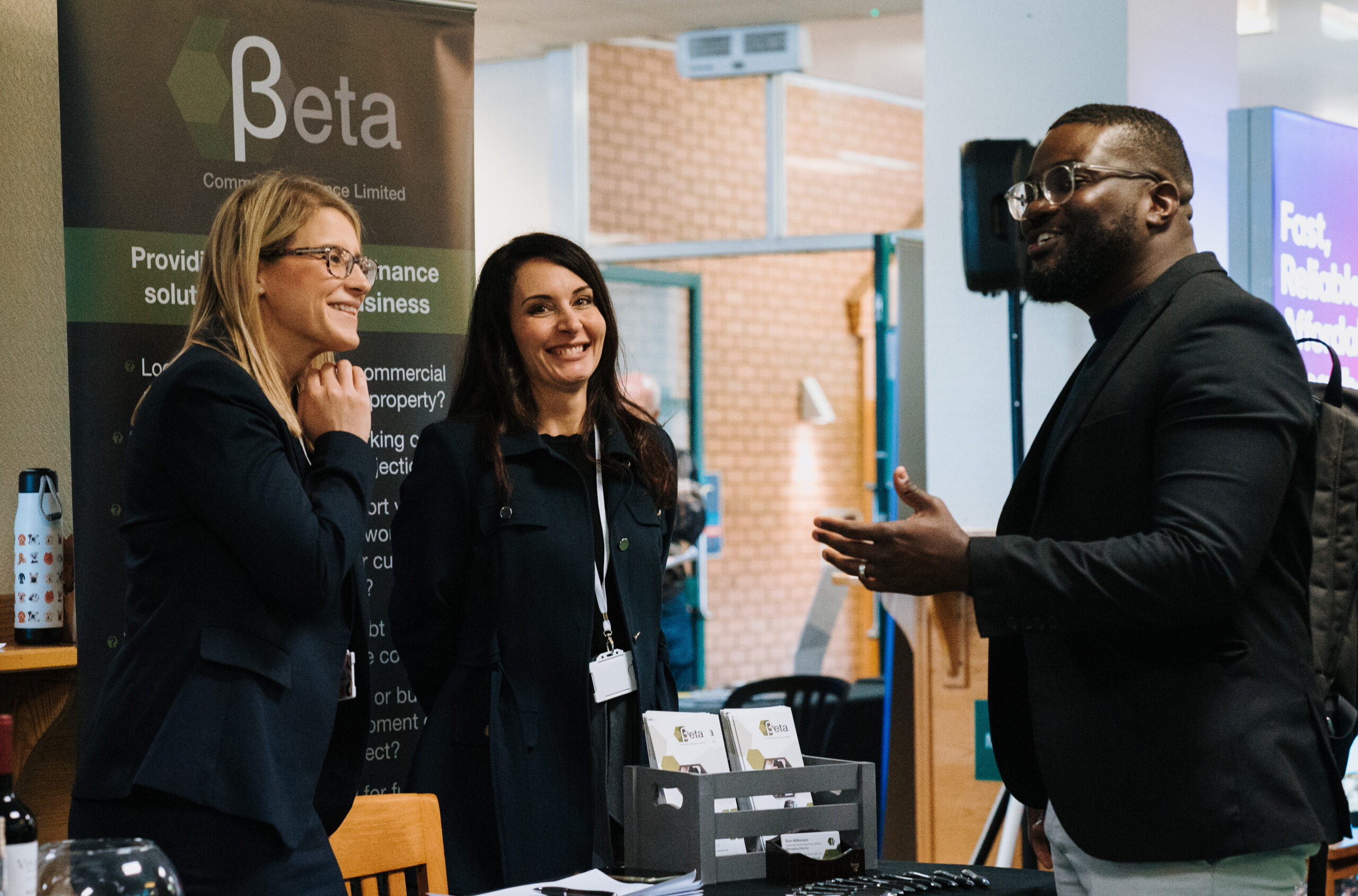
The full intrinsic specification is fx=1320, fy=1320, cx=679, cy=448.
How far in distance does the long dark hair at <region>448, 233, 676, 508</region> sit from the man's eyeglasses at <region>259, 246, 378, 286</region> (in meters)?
0.50

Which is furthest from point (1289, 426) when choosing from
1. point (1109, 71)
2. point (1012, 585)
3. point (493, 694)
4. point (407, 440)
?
point (1109, 71)

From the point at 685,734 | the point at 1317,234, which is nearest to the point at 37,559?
the point at 685,734

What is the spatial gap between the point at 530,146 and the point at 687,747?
6.45 m

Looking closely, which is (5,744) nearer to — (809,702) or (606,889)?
(606,889)

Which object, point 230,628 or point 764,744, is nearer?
point 230,628

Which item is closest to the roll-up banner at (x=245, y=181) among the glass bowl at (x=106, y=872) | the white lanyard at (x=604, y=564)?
the white lanyard at (x=604, y=564)

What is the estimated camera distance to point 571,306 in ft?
7.83

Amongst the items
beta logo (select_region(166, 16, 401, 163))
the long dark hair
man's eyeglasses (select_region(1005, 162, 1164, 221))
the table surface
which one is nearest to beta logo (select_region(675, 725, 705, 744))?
the table surface

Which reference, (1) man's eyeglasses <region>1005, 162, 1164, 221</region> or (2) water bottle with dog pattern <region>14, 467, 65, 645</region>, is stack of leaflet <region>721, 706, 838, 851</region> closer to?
(1) man's eyeglasses <region>1005, 162, 1164, 221</region>

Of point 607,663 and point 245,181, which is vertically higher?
point 245,181

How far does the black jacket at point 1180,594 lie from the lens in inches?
56.3

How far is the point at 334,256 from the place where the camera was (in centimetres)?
186

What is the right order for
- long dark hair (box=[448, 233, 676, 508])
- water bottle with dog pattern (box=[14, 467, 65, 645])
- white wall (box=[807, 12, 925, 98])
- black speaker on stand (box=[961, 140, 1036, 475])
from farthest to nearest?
white wall (box=[807, 12, 925, 98]) < black speaker on stand (box=[961, 140, 1036, 475]) < water bottle with dog pattern (box=[14, 467, 65, 645]) < long dark hair (box=[448, 233, 676, 508])

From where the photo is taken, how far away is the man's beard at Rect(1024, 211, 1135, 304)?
1.65 metres
